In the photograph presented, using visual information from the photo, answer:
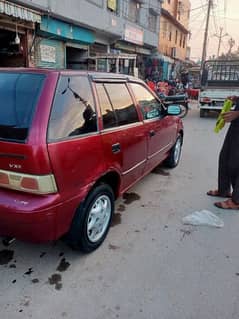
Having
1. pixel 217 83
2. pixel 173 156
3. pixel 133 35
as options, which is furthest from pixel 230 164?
pixel 133 35

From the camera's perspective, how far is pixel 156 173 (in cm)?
500

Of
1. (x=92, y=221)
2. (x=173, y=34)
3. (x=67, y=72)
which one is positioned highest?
(x=173, y=34)

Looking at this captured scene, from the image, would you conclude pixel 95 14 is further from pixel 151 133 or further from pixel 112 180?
pixel 112 180

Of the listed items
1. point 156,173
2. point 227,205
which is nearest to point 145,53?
point 156,173

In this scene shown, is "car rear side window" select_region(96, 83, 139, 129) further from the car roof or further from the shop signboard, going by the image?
the shop signboard

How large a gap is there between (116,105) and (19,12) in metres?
6.65

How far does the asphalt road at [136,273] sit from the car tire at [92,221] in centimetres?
14

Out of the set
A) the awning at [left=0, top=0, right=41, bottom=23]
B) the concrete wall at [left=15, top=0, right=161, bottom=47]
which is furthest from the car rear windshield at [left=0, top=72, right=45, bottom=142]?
the concrete wall at [left=15, top=0, right=161, bottom=47]

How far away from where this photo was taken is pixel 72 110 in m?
2.22

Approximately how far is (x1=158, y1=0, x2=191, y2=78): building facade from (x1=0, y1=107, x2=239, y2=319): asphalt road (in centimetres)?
2192

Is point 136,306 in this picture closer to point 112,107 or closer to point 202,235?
point 202,235

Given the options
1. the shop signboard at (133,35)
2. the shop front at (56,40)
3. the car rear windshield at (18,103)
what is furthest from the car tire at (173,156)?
the shop signboard at (133,35)

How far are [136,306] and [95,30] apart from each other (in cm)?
1371

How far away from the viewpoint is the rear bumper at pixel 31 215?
1968 mm
